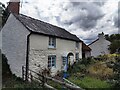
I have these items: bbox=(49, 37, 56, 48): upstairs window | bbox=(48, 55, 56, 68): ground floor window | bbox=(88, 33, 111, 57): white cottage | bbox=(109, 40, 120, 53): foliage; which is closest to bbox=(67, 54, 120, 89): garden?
bbox=(48, 55, 56, 68): ground floor window

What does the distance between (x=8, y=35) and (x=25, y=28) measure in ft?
7.56

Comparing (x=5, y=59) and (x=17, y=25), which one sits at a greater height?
(x=17, y=25)

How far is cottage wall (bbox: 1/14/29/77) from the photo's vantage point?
16172 mm

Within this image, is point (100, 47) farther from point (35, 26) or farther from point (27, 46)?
point (27, 46)

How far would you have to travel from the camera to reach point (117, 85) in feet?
40.1

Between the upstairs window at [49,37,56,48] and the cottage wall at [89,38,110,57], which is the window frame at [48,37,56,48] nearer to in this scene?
the upstairs window at [49,37,56,48]

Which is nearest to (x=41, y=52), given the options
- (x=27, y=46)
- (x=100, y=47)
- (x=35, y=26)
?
(x=27, y=46)

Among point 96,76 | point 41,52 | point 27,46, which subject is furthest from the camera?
point 96,76

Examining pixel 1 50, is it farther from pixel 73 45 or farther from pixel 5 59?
pixel 73 45

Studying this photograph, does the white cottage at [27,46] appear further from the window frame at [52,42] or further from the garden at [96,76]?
the garden at [96,76]

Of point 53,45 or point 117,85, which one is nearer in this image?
point 117,85

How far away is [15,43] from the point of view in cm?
1683

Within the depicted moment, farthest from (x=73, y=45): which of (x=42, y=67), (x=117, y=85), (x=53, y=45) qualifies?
(x=117, y=85)

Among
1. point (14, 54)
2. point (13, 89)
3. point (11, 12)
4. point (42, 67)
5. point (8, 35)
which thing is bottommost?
point (13, 89)
